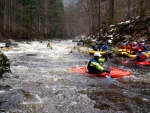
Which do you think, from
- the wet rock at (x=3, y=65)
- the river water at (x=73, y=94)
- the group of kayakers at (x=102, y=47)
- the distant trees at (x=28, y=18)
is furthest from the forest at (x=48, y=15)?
the wet rock at (x=3, y=65)

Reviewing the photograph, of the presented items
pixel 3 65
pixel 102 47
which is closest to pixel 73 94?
pixel 3 65

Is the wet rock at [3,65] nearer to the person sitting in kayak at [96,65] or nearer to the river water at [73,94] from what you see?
the river water at [73,94]

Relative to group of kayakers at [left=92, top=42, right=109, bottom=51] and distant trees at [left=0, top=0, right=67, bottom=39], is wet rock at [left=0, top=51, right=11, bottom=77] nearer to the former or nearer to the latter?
group of kayakers at [left=92, top=42, right=109, bottom=51]

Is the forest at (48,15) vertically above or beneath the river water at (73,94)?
above

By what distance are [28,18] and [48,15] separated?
46.2 ft

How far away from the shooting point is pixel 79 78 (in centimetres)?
1164

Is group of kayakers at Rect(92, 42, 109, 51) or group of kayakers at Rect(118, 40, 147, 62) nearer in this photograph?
group of kayakers at Rect(118, 40, 147, 62)

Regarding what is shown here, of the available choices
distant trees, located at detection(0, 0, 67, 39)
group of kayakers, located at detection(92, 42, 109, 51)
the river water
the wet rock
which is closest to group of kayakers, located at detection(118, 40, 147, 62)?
group of kayakers, located at detection(92, 42, 109, 51)

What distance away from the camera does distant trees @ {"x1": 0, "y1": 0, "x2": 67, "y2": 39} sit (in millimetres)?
43969

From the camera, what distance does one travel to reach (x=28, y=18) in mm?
51219

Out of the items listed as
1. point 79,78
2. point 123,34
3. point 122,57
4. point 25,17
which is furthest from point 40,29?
point 79,78

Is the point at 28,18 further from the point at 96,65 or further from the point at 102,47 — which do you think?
the point at 96,65

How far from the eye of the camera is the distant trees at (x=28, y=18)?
44.0 metres

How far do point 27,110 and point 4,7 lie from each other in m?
38.3
